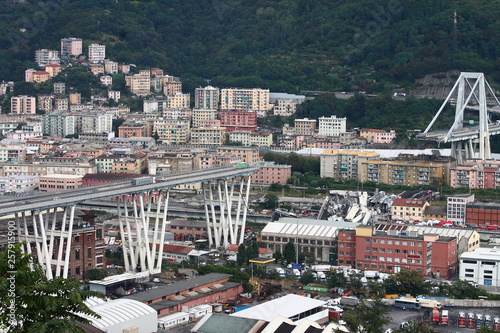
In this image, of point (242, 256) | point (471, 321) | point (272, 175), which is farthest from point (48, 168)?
point (471, 321)

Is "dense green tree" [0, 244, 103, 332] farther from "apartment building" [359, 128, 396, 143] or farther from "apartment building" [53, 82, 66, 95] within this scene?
"apartment building" [53, 82, 66, 95]

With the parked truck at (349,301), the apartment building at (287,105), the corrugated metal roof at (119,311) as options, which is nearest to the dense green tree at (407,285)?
the parked truck at (349,301)

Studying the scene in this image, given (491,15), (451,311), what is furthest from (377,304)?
(491,15)

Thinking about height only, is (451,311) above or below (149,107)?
below

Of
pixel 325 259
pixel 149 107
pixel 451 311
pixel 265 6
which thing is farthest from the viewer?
pixel 265 6

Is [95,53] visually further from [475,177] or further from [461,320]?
[461,320]

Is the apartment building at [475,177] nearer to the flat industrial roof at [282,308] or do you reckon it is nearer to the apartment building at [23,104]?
the flat industrial roof at [282,308]

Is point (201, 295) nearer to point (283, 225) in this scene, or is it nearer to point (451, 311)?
point (451, 311)
